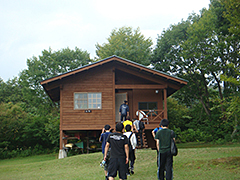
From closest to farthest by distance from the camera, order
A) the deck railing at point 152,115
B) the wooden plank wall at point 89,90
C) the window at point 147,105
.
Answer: the wooden plank wall at point 89,90 < the deck railing at point 152,115 < the window at point 147,105

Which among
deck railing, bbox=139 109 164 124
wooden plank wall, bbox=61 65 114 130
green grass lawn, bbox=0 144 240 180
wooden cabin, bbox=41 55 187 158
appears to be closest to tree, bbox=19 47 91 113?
wooden cabin, bbox=41 55 187 158

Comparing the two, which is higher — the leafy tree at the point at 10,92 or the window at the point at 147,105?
the leafy tree at the point at 10,92

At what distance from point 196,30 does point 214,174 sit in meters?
18.7

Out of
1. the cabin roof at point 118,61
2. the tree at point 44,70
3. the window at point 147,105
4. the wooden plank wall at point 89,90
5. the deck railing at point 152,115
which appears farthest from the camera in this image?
the tree at point 44,70

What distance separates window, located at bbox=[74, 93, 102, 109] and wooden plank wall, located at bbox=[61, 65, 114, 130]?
0.28m

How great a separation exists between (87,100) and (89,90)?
716mm

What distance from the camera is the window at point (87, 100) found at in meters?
20.9

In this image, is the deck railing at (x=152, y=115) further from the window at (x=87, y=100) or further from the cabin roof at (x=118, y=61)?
the window at (x=87, y=100)

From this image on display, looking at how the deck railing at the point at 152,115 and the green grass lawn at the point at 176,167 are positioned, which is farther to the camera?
the deck railing at the point at 152,115

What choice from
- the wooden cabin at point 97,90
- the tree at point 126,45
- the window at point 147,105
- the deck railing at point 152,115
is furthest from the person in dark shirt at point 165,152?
the tree at point 126,45

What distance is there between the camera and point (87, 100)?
2100 centimetres

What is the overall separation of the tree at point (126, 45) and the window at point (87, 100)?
13.5 m

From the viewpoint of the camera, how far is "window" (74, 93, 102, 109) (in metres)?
20.9

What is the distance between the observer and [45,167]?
15359 mm
